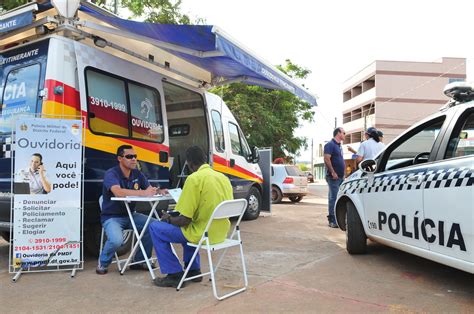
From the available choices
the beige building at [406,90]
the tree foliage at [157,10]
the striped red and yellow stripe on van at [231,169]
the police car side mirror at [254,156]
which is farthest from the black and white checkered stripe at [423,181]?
the beige building at [406,90]

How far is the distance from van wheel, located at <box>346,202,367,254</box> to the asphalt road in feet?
0.38

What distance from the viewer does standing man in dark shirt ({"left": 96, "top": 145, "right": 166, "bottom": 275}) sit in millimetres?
4250

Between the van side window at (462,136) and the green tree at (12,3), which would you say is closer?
the van side window at (462,136)

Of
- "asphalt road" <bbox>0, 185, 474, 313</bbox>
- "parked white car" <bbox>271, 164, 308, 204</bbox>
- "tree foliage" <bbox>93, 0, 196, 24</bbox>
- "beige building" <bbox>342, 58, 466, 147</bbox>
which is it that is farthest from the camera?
"beige building" <bbox>342, 58, 466, 147</bbox>

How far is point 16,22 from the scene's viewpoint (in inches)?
183

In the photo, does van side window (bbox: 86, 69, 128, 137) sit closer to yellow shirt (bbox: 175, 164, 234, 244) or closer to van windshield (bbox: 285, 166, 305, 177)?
yellow shirt (bbox: 175, 164, 234, 244)

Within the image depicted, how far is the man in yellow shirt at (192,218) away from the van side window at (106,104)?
1605 millimetres

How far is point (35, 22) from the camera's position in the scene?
4.58 m

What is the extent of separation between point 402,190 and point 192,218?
2059mm

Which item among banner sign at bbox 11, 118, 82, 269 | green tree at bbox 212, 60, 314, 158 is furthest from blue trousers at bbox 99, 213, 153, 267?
green tree at bbox 212, 60, 314, 158

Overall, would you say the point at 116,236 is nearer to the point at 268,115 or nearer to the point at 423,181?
the point at 423,181

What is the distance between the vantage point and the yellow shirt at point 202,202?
3.59 meters

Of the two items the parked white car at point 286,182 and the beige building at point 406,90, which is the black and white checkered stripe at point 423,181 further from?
the beige building at point 406,90

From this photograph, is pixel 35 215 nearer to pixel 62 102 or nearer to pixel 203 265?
pixel 62 102
